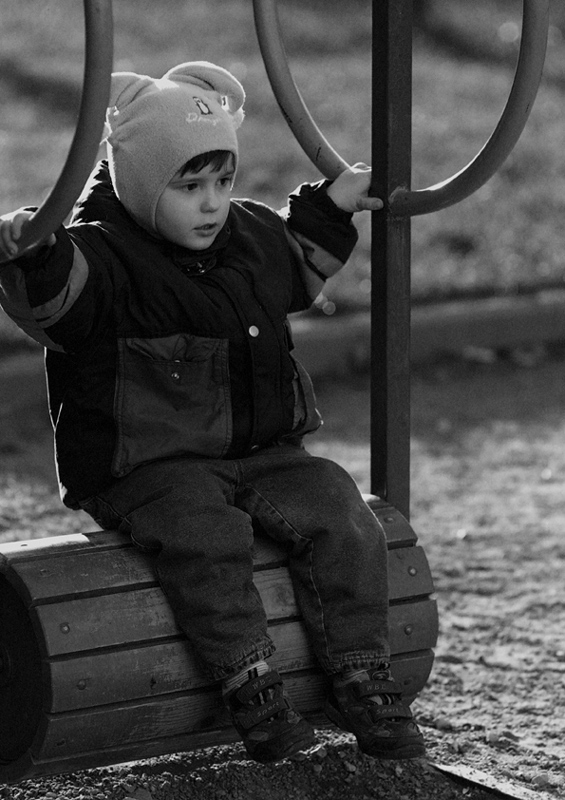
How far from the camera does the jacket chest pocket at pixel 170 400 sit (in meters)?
2.53

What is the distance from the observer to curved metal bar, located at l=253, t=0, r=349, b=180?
2836 millimetres

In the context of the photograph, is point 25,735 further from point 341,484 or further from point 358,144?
point 358,144

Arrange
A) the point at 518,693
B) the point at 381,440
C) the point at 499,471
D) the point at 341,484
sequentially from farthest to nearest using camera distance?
the point at 499,471 < the point at 518,693 < the point at 381,440 < the point at 341,484

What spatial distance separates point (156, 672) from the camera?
2434 mm

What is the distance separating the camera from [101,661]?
7.82 ft

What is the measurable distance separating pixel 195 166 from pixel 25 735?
1.06 meters

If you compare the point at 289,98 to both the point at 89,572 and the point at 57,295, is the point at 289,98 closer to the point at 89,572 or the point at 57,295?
the point at 57,295

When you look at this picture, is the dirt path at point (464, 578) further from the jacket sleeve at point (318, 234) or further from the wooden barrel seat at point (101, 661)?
the jacket sleeve at point (318, 234)

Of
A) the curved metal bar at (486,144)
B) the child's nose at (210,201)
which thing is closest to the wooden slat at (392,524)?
the curved metal bar at (486,144)

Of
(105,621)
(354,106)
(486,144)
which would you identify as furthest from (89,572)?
(354,106)

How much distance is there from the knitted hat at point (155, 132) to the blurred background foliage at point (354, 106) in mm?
3599

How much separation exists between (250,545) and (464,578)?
1.77 m

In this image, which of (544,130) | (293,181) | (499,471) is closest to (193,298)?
(499,471)

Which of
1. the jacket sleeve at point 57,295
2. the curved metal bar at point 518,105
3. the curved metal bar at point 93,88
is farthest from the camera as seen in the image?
the curved metal bar at point 518,105
